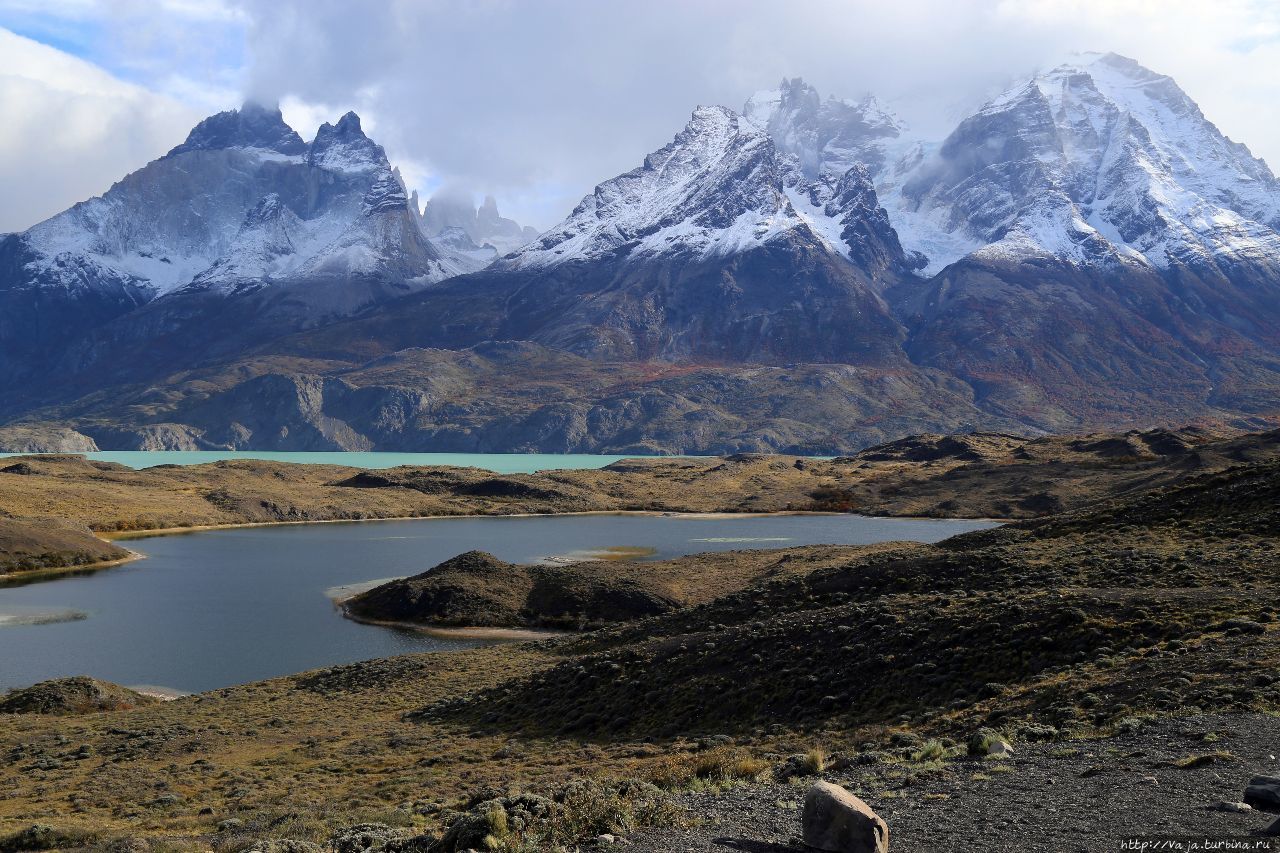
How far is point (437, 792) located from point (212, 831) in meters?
5.62

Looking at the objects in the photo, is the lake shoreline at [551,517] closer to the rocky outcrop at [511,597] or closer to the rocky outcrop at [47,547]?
the rocky outcrop at [47,547]

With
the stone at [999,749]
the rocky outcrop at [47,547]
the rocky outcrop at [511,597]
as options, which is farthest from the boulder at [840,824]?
the rocky outcrop at [47,547]

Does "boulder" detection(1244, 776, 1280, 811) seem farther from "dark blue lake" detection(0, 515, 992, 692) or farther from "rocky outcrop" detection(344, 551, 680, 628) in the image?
"rocky outcrop" detection(344, 551, 680, 628)

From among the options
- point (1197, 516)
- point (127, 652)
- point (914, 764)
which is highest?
point (1197, 516)

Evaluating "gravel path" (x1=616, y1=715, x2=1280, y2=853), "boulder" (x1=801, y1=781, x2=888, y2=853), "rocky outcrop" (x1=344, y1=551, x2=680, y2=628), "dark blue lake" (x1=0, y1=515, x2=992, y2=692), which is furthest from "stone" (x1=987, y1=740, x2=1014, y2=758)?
"rocky outcrop" (x1=344, y1=551, x2=680, y2=628)

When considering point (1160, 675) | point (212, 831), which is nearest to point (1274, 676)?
point (1160, 675)

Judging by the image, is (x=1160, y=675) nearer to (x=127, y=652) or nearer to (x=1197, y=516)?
(x=1197, y=516)

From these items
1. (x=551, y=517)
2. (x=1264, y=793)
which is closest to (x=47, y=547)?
(x=551, y=517)

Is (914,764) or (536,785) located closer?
(914,764)

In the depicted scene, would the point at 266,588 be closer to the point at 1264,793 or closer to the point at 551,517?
the point at 1264,793

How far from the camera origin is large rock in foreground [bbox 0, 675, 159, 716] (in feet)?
151

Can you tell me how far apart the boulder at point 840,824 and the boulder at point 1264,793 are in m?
5.71

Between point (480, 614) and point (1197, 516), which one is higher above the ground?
point (1197, 516)

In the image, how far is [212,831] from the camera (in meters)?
24.8
